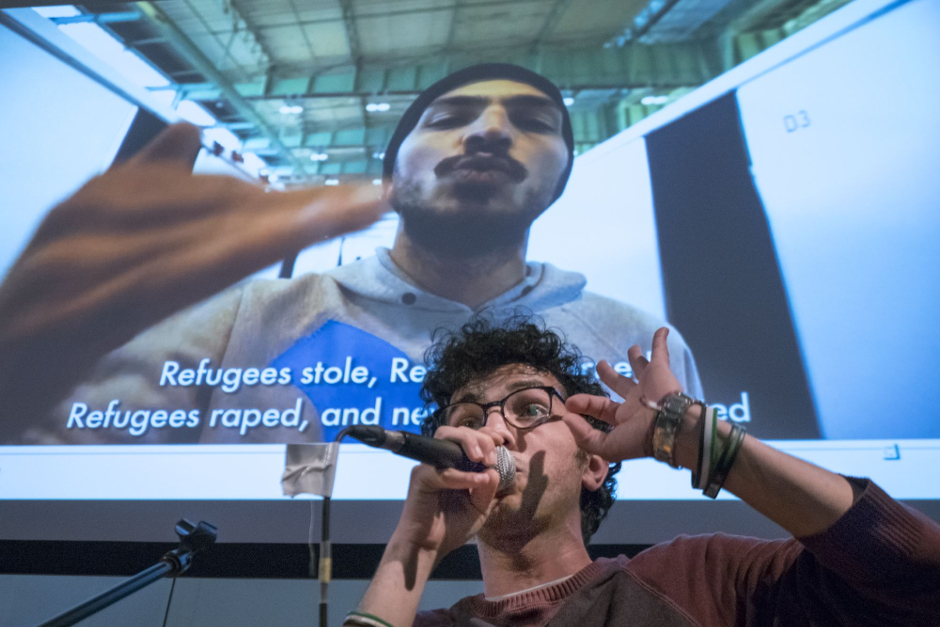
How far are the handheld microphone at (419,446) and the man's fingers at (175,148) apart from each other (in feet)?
6.74

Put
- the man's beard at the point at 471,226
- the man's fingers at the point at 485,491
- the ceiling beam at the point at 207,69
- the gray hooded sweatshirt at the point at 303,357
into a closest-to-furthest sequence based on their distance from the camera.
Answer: the man's fingers at the point at 485,491 < the gray hooded sweatshirt at the point at 303,357 < the man's beard at the point at 471,226 < the ceiling beam at the point at 207,69

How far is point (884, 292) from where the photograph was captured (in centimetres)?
192

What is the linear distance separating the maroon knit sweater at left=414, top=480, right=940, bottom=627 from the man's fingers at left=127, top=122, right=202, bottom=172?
203 centimetres

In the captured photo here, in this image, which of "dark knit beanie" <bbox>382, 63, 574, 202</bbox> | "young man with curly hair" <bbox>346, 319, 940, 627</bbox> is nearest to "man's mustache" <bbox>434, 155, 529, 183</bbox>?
"dark knit beanie" <bbox>382, 63, 574, 202</bbox>

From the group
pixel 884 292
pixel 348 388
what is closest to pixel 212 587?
pixel 348 388

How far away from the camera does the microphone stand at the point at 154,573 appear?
1.17m

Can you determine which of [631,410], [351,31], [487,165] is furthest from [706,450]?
[351,31]

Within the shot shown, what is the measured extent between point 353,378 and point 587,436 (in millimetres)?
1122

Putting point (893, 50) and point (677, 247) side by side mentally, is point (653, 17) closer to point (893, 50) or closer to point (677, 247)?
point (893, 50)

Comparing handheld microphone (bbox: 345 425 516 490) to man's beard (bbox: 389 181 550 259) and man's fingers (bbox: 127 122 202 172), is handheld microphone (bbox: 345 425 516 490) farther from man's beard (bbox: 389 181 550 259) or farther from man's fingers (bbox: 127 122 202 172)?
man's fingers (bbox: 127 122 202 172)

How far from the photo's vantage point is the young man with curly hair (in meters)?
0.85

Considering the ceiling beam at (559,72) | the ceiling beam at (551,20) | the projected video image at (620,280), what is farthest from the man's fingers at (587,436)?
the ceiling beam at (551,20)

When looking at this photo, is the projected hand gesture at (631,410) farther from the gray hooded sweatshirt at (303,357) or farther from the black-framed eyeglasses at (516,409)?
the gray hooded sweatshirt at (303,357)

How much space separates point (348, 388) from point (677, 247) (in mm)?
1171
